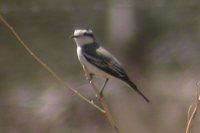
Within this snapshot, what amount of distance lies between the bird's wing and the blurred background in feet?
6.20

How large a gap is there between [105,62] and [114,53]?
11.0 feet

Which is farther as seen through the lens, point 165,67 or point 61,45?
point 61,45

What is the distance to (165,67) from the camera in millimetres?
6883

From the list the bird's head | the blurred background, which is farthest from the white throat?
the blurred background

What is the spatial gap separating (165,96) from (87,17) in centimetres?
218

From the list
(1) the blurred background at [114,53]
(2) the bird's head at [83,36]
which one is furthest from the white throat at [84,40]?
(1) the blurred background at [114,53]

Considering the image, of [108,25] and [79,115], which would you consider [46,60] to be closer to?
[108,25]

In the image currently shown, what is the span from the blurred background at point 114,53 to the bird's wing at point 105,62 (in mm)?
1891

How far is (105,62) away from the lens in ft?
11.5

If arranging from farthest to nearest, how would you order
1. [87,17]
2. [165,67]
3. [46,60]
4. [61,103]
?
[87,17], [46,60], [165,67], [61,103]

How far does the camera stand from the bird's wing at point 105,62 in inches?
134

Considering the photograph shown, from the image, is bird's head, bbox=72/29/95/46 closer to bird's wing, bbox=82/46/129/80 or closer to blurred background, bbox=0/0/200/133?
bird's wing, bbox=82/46/129/80

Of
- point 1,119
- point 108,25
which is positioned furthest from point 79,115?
point 108,25

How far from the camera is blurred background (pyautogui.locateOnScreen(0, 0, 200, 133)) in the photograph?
5.81 m
